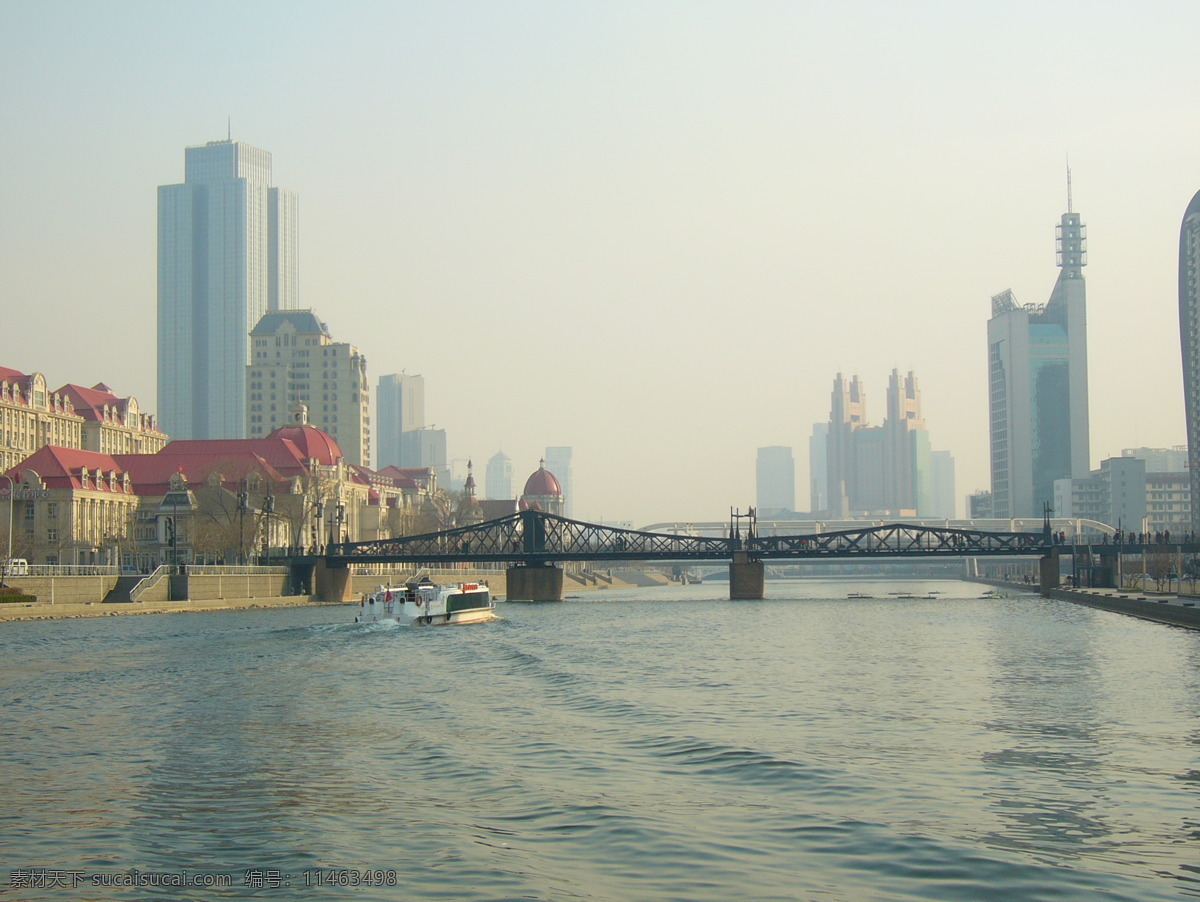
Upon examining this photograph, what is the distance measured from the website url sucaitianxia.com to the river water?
62 millimetres

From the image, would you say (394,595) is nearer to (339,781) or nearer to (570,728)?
(570,728)

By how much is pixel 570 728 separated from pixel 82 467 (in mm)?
129101

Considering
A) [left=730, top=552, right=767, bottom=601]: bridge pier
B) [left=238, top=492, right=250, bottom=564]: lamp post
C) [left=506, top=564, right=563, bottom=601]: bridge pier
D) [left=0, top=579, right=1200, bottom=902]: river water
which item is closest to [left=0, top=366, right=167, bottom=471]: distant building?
[left=238, top=492, right=250, bottom=564]: lamp post

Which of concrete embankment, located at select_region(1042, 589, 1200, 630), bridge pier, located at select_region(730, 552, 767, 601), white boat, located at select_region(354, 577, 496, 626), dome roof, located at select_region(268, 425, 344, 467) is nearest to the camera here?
concrete embankment, located at select_region(1042, 589, 1200, 630)

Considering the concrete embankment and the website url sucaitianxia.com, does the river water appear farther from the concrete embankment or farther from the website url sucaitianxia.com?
the concrete embankment

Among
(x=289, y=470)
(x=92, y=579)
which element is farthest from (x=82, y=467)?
(x=92, y=579)

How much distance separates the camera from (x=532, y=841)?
77.0 ft

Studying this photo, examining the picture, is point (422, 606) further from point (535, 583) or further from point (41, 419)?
point (41, 419)

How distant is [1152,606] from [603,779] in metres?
79.9

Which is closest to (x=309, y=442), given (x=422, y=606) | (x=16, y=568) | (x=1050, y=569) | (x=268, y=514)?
(x=268, y=514)

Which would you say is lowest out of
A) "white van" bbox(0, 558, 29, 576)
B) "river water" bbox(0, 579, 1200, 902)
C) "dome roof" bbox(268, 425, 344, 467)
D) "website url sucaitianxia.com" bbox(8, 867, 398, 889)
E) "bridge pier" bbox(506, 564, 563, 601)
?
"bridge pier" bbox(506, 564, 563, 601)

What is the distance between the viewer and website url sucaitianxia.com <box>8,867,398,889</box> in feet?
67.8

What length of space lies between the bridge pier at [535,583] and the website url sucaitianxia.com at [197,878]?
146 m

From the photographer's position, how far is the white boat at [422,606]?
97250 mm
